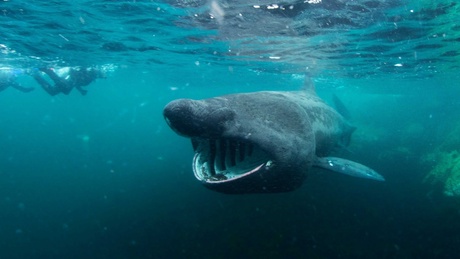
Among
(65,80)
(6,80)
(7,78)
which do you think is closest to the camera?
(65,80)

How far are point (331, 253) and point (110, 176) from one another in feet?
60.0

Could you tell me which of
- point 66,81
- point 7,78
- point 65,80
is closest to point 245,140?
point 66,81

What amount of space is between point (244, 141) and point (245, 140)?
1.0 inches

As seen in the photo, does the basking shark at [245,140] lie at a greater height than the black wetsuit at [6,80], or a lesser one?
greater

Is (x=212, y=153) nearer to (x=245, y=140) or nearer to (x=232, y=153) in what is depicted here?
(x=232, y=153)

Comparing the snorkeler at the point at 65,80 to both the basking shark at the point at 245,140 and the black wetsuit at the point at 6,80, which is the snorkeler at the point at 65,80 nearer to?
the black wetsuit at the point at 6,80

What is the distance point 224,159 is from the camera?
468 centimetres

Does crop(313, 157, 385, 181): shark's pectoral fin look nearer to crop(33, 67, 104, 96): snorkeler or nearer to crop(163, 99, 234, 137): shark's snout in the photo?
crop(163, 99, 234, 137): shark's snout

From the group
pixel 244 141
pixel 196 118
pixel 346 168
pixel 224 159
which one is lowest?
pixel 346 168

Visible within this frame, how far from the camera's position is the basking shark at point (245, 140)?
3934 mm

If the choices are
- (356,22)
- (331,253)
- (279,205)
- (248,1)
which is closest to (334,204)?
(279,205)

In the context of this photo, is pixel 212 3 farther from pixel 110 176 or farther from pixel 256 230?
pixel 110 176

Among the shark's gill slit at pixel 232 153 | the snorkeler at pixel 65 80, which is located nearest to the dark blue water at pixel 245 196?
the snorkeler at pixel 65 80

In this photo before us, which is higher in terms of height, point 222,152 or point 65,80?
point 222,152
